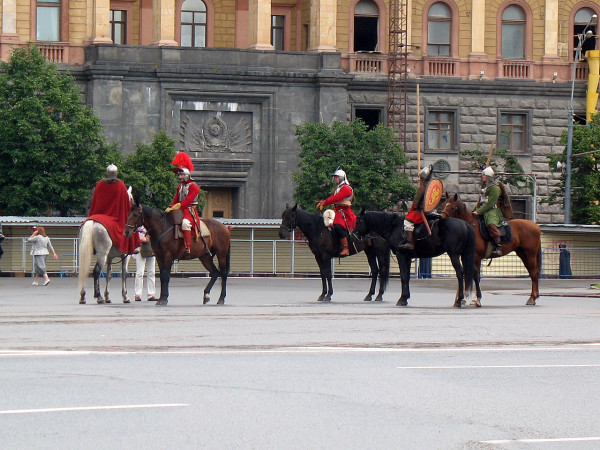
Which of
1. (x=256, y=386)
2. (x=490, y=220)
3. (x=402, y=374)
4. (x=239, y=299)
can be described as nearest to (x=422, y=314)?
(x=490, y=220)

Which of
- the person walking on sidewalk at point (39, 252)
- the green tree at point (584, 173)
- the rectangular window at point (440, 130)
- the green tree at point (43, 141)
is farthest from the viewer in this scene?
the rectangular window at point (440, 130)

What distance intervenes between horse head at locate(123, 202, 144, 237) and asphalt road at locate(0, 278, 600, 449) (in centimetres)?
203

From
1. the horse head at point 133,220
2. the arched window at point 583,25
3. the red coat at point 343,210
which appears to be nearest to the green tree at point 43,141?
the red coat at point 343,210

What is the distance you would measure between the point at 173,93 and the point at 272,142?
15.3 ft

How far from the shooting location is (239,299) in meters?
27.7

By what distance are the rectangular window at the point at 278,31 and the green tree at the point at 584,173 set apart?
13.3 metres

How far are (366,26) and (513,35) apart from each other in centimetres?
706

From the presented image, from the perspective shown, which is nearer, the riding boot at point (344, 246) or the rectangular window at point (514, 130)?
the riding boot at point (344, 246)

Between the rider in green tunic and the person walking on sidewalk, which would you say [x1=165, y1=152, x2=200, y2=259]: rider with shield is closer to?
the rider in green tunic

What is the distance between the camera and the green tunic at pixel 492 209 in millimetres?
24984

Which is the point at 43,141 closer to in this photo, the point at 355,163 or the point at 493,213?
the point at 355,163

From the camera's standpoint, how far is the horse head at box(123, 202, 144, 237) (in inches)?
914

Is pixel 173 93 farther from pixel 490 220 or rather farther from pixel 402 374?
pixel 402 374

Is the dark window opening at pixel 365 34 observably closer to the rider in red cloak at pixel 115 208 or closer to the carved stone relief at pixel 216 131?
the carved stone relief at pixel 216 131
